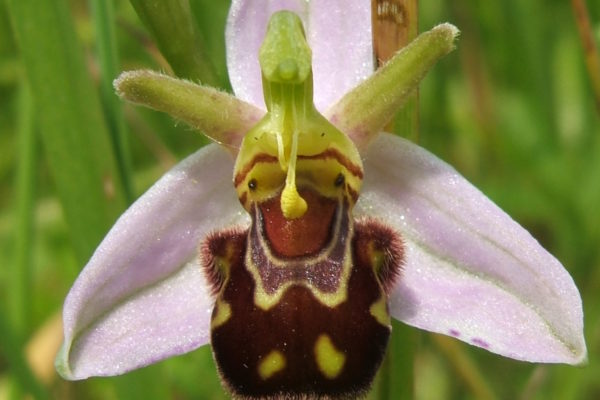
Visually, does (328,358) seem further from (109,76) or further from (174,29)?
(109,76)

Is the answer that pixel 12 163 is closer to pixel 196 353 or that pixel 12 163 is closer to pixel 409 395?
pixel 196 353

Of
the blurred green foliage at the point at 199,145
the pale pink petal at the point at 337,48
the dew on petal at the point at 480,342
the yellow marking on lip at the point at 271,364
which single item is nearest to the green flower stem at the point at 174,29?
the blurred green foliage at the point at 199,145

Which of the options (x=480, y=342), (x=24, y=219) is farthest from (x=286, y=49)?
(x=24, y=219)

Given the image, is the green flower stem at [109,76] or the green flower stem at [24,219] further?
the green flower stem at [24,219]

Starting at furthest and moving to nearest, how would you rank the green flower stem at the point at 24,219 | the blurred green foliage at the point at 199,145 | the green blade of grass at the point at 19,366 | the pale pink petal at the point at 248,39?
the green flower stem at the point at 24,219 < the green blade of grass at the point at 19,366 < the blurred green foliage at the point at 199,145 < the pale pink petal at the point at 248,39

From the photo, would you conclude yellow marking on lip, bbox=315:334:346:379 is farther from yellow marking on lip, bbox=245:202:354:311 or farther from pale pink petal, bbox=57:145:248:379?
pale pink petal, bbox=57:145:248:379

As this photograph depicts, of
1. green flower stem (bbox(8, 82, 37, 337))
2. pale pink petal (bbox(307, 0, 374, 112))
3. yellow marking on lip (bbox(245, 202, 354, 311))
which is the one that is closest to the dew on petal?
yellow marking on lip (bbox(245, 202, 354, 311))

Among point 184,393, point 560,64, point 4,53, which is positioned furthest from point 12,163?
point 560,64

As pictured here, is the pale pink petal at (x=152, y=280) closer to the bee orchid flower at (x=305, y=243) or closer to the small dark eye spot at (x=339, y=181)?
the bee orchid flower at (x=305, y=243)
